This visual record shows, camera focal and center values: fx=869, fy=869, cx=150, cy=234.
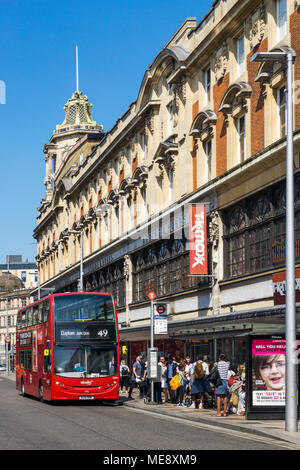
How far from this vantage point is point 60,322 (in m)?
30.8

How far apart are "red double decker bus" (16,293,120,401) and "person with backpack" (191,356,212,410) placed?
4271mm

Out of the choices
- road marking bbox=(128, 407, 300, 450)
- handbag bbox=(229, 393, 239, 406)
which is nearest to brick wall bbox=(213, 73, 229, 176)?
handbag bbox=(229, 393, 239, 406)

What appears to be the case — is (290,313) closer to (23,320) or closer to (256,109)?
(256,109)

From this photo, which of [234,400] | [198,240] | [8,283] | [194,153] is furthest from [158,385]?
[8,283]

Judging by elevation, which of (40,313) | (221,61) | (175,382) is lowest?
(175,382)

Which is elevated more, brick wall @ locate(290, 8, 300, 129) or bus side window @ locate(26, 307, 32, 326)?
brick wall @ locate(290, 8, 300, 129)

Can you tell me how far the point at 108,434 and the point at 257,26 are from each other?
17422 millimetres

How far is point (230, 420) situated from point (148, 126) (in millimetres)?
26518

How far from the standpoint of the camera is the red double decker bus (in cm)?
3083

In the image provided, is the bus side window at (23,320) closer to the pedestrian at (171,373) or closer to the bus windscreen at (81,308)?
the bus windscreen at (81,308)

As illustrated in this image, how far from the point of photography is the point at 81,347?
102 ft

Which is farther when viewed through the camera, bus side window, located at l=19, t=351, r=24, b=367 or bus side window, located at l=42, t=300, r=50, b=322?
bus side window, located at l=19, t=351, r=24, b=367

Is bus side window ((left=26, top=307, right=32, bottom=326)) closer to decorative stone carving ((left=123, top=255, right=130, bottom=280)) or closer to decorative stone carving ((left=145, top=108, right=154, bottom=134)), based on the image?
decorative stone carving ((left=145, top=108, right=154, bottom=134))
